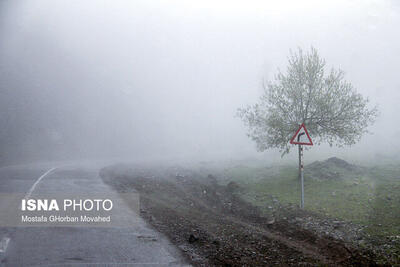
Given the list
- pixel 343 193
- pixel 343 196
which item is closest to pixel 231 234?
pixel 343 196

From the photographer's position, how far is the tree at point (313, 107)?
19625 mm

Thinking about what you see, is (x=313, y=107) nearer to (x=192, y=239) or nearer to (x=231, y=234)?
(x=231, y=234)

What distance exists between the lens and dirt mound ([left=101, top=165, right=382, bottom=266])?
7891 mm

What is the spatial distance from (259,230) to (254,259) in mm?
3029

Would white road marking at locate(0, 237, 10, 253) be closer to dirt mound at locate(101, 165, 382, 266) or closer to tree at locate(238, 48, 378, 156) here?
dirt mound at locate(101, 165, 382, 266)

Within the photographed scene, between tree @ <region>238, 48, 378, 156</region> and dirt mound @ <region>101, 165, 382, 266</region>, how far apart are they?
6182 mm

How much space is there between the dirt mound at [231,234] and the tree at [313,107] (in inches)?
243

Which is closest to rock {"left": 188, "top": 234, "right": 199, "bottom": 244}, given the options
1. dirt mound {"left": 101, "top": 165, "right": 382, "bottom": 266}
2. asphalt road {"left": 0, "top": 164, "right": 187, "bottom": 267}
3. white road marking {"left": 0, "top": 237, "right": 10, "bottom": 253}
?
dirt mound {"left": 101, "top": 165, "right": 382, "bottom": 266}

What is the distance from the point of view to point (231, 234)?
10023 millimetres

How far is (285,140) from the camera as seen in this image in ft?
66.1

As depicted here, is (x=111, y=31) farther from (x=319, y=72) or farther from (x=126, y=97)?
(x=319, y=72)

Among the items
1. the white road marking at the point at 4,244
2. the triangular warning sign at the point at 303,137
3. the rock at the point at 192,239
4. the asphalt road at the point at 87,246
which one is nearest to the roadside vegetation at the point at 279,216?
the rock at the point at 192,239

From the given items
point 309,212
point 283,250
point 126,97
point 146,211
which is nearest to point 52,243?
point 146,211

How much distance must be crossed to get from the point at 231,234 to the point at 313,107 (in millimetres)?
12727
